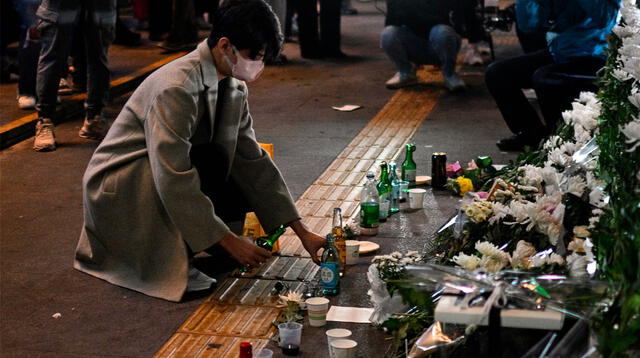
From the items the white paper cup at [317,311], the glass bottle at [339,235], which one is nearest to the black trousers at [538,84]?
the glass bottle at [339,235]

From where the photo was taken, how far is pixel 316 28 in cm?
1201

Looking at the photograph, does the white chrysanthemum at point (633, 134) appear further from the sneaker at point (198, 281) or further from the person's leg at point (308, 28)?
Answer: the person's leg at point (308, 28)

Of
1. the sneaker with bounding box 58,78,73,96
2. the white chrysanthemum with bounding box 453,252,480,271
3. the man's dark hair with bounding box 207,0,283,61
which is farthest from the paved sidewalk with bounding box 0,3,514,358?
the white chrysanthemum with bounding box 453,252,480,271

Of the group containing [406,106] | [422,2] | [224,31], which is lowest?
[406,106]

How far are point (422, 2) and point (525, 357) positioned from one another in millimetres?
7422

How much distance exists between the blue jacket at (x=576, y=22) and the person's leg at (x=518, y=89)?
354 mm

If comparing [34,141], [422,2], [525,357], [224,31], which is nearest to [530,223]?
[525,357]

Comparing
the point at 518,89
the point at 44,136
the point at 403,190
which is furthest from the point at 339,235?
the point at 44,136

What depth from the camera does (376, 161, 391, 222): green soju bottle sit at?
5.84 metres

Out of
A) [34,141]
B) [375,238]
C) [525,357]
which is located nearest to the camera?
[525,357]

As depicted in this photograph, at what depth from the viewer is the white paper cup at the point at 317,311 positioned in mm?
4258

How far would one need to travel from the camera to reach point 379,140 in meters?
7.95

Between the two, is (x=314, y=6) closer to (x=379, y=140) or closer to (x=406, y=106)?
(x=406, y=106)

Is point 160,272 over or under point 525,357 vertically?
under
